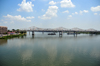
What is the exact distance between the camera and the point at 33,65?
934 centimetres

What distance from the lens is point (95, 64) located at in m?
9.68

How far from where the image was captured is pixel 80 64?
31.9 ft

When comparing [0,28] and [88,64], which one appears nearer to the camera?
[88,64]

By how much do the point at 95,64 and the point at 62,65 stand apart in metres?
3.96

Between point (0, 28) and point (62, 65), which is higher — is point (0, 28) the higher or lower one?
the higher one

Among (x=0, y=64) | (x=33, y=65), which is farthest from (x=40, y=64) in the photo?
(x=0, y=64)

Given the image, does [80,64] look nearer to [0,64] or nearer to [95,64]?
[95,64]

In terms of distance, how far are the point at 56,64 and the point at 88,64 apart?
3830 millimetres

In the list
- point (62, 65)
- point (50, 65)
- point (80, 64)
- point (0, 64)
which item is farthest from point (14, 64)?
point (80, 64)

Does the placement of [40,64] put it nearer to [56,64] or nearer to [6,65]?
[56,64]

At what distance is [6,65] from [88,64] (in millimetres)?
9562

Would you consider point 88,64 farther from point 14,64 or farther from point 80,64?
point 14,64

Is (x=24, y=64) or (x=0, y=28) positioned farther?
(x=0, y=28)

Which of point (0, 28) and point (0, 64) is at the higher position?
point (0, 28)
